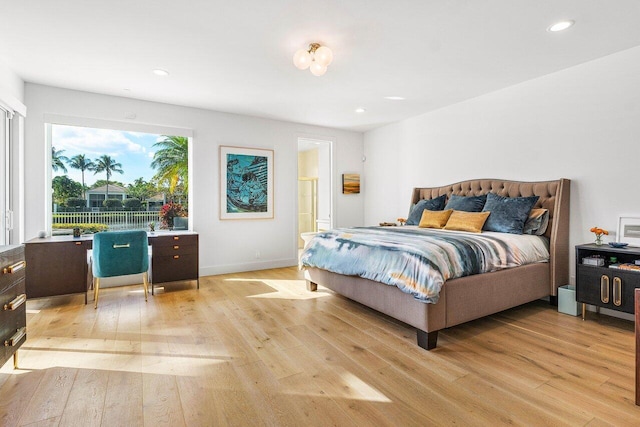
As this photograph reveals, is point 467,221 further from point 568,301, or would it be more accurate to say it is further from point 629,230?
point 629,230

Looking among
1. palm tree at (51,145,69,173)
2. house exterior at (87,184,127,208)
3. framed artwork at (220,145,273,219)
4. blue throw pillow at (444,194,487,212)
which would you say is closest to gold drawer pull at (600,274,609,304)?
blue throw pillow at (444,194,487,212)

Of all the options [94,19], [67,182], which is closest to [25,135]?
[67,182]

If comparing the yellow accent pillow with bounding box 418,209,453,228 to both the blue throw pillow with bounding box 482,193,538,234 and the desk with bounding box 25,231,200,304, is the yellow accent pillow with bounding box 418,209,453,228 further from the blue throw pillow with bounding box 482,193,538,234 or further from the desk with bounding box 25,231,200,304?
the desk with bounding box 25,231,200,304

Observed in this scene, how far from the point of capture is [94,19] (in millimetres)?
2434

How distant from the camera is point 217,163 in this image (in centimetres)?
489

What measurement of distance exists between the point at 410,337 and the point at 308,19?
266 cm

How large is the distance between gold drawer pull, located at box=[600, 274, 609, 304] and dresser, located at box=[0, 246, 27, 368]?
4.45 meters

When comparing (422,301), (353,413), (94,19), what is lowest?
(353,413)

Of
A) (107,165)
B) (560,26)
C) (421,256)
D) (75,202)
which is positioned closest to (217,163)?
(107,165)

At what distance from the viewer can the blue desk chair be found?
3.33 metres

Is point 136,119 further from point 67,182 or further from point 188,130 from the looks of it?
point 67,182

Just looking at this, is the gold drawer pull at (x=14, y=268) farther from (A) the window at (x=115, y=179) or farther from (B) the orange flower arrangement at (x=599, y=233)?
(B) the orange flower arrangement at (x=599, y=233)

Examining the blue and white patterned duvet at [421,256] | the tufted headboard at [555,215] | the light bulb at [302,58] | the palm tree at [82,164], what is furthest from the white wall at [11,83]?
the tufted headboard at [555,215]

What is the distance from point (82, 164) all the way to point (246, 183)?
2.17m
